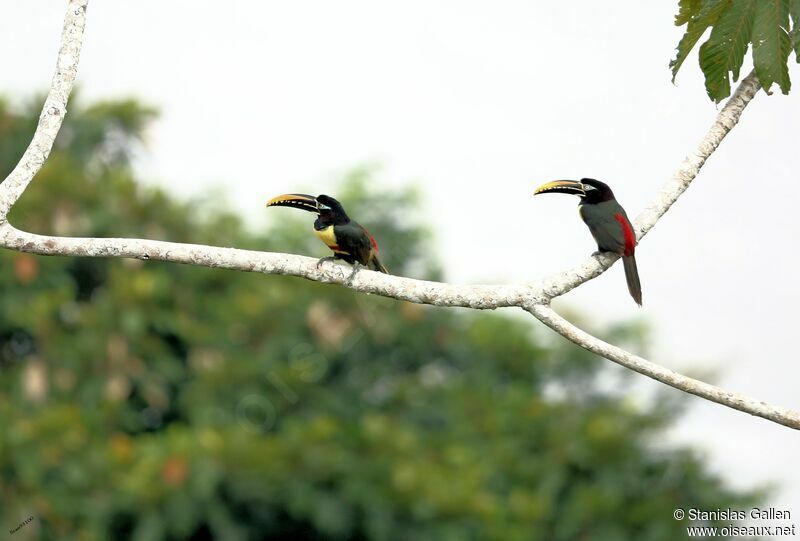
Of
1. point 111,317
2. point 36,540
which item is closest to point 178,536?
point 36,540

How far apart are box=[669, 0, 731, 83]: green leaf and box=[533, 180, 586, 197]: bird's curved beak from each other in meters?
1.14

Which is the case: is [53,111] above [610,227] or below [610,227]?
below

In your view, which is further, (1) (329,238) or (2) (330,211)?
(2) (330,211)

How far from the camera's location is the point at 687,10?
6457mm

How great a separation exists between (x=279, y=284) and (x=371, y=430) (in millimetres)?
7868

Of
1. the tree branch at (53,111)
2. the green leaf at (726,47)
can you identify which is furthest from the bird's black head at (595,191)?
the tree branch at (53,111)

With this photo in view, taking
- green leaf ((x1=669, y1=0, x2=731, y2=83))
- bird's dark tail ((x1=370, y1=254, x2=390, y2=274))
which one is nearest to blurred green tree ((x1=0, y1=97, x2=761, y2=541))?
bird's dark tail ((x1=370, y1=254, x2=390, y2=274))

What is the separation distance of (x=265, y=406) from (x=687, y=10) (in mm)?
22083

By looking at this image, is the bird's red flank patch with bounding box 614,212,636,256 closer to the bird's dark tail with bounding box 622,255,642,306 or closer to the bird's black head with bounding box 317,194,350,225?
the bird's dark tail with bounding box 622,255,642,306

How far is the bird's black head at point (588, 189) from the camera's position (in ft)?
25.2

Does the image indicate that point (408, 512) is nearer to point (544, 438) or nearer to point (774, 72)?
point (544, 438)

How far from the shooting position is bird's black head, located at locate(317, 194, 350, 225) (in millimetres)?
7305

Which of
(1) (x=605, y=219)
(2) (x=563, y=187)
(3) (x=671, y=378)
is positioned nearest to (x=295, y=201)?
(2) (x=563, y=187)

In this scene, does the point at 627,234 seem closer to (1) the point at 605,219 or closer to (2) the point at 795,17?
(1) the point at 605,219
